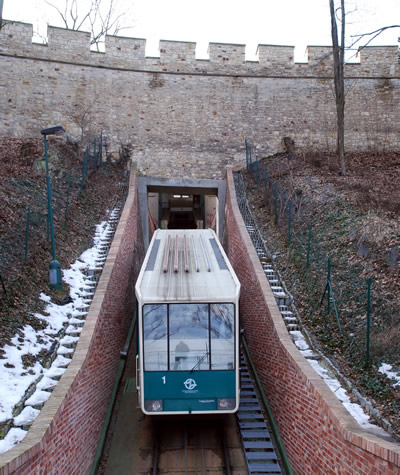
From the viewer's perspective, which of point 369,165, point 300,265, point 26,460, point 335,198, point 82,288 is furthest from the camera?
point 369,165

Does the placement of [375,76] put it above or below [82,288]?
above

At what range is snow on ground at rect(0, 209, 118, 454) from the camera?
632cm

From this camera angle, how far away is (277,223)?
14719 millimetres

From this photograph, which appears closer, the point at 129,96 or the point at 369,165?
the point at 369,165

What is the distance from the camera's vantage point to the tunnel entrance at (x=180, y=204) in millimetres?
18500

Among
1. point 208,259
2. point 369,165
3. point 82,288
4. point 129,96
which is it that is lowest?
point 82,288

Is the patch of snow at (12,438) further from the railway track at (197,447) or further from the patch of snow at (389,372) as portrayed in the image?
the patch of snow at (389,372)

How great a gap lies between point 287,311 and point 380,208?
476 centimetres

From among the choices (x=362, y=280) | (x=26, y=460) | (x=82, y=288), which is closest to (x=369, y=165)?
(x=362, y=280)

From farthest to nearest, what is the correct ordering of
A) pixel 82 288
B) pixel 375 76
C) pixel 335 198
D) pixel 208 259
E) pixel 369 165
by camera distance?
pixel 375 76, pixel 369 165, pixel 335 198, pixel 82 288, pixel 208 259

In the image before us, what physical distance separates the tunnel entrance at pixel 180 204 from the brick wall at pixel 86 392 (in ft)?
18.0

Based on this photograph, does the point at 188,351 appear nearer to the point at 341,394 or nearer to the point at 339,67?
the point at 341,394

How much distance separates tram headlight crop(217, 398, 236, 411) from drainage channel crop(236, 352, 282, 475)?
1.01 m

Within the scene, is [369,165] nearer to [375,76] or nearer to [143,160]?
[375,76]
